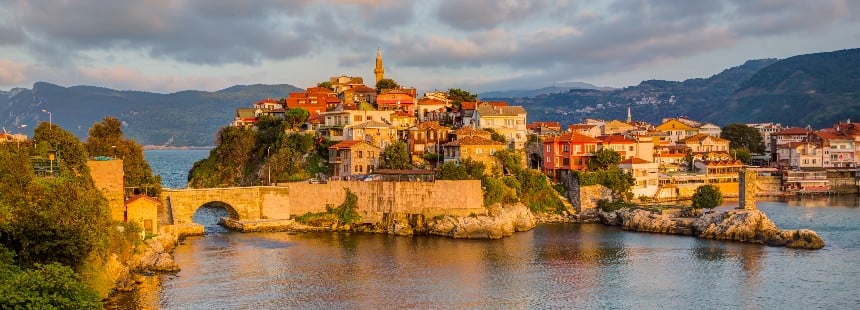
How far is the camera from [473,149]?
57.1 metres

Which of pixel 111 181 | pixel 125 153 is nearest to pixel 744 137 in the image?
pixel 125 153

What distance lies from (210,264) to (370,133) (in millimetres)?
26104

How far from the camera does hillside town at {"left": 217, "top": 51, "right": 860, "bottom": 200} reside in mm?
60562

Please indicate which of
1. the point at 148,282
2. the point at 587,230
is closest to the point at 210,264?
the point at 148,282

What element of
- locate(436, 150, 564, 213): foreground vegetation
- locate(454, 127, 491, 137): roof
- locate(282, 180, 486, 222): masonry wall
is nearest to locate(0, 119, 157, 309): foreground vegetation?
locate(282, 180, 486, 222): masonry wall

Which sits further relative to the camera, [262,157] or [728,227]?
[262,157]

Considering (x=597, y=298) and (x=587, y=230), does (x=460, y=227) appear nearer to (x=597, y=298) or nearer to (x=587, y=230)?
(x=587, y=230)

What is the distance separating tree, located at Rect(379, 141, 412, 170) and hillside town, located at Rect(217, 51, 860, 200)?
93cm

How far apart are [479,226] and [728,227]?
13.6 m

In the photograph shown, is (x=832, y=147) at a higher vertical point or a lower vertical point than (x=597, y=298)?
higher

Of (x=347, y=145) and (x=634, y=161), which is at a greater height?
(x=347, y=145)

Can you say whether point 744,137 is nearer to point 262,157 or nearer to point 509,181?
point 509,181

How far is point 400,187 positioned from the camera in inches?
1980

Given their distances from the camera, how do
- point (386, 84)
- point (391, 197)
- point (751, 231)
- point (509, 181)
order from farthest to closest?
1. point (386, 84)
2. point (509, 181)
3. point (391, 197)
4. point (751, 231)
